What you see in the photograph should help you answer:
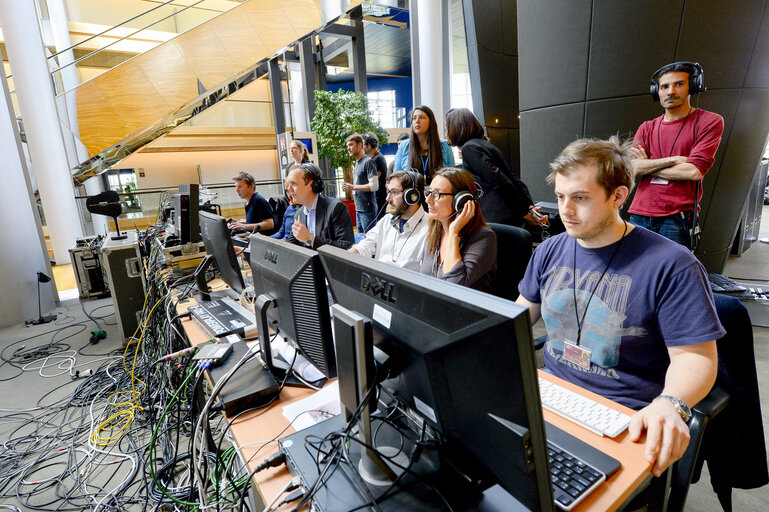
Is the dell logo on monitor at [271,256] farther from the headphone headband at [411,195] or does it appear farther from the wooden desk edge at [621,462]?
the headphone headband at [411,195]

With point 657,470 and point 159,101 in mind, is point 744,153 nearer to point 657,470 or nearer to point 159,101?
point 657,470

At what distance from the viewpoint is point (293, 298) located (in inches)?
42.4

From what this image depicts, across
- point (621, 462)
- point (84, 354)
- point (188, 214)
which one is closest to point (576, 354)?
point (621, 462)

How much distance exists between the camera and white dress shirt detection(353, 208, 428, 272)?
213 centimetres

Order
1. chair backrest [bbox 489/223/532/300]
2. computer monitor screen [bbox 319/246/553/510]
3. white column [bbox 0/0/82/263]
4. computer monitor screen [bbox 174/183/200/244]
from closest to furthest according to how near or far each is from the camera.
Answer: computer monitor screen [bbox 319/246/553/510]
chair backrest [bbox 489/223/532/300]
computer monitor screen [bbox 174/183/200/244]
white column [bbox 0/0/82/263]

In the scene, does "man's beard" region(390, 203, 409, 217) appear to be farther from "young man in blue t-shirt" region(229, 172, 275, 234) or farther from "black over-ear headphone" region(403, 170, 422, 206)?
"young man in blue t-shirt" region(229, 172, 275, 234)

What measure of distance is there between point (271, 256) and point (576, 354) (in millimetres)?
959

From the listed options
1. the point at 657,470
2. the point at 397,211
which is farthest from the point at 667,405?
the point at 397,211

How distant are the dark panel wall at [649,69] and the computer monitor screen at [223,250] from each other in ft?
9.91

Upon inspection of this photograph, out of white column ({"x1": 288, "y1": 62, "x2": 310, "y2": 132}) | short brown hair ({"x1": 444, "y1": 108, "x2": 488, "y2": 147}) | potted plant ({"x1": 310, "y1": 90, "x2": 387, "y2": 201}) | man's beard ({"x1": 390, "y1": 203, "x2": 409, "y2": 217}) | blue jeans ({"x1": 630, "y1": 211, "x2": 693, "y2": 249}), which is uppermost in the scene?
white column ({"x1": 288, "y1": 62, "x2": 310, "y2": 132})

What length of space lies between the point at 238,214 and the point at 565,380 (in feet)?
23.3

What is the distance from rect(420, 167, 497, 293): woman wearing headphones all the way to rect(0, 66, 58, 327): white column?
4.66m

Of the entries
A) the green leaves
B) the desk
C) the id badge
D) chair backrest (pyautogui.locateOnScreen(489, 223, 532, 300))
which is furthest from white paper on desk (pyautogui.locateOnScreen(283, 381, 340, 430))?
the green leaves

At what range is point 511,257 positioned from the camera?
1921 mm
